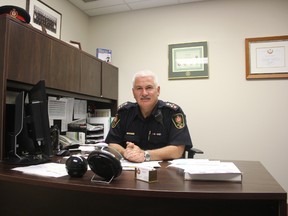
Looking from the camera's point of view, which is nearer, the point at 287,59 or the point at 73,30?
the point at 287,59

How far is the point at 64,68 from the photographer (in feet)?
6.62

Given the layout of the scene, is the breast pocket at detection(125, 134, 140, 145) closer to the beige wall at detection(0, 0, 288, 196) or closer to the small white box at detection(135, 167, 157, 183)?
the small white box at detection(135, 167, 157, 183)

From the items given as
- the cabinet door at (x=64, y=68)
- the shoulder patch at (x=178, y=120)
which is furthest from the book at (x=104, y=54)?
the shoulder patch at (x=178, y=120)

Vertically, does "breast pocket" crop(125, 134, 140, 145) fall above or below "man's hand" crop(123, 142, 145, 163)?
above

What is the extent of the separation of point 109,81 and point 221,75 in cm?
136

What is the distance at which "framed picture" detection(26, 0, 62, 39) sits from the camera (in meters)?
2.26

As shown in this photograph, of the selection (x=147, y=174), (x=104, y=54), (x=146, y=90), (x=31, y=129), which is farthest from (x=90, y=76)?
(x=147, y=174)

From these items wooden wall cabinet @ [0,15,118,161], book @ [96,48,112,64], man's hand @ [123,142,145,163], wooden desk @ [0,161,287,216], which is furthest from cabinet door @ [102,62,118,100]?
wooden desk @ [0,161,287,216]

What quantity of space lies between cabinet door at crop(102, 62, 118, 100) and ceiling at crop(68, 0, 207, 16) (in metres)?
0.78

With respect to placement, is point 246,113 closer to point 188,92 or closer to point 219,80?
point 219,80

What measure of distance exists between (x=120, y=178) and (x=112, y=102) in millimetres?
2204

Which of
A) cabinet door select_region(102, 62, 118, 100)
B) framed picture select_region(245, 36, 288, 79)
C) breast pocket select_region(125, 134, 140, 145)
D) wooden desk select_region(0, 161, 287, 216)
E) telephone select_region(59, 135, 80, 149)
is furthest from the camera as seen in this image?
cabinet door select_region(102, 62, 118, 100)

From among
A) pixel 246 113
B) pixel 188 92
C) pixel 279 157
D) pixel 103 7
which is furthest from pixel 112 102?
pixel 279 157

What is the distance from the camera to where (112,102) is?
3.10 meters
